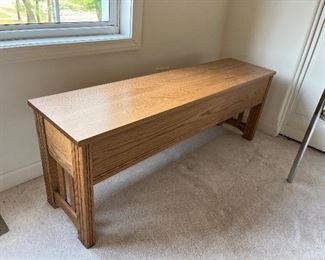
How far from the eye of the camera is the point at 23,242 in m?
1.24

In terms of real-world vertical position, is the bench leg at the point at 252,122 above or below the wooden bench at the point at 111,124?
below

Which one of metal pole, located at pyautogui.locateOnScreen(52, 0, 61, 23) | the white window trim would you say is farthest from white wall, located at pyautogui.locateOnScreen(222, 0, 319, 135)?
metal pole, located at pyautogui.locateOnScreen(52, 0, 61, 23)

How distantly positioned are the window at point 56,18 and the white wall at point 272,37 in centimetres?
102

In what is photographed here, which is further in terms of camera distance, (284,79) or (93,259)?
(284,79)

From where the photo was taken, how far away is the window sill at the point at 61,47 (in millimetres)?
1255

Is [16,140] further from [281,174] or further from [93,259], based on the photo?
[281,174]

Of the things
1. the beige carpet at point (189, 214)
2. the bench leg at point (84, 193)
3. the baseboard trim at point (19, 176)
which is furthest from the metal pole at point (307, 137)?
the baseboard trim at point (19, 176)

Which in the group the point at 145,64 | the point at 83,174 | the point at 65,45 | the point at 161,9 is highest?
the point at 161,9

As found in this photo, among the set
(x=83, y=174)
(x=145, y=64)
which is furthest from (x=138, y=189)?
(x=145, y=64)

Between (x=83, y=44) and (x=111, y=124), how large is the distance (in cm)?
64

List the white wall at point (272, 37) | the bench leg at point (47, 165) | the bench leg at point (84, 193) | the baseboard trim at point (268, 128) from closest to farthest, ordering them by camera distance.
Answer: the bench leg at point (84, 193)
the bench leg at point (47, 165)
the white wall at point (272, 37)
the baseboard trim at point (268, 128)

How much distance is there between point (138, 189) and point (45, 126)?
2.11 feet

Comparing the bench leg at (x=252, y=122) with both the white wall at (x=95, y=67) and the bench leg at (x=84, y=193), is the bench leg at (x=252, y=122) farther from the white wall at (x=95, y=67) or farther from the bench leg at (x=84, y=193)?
the bench leg at (x=84, y=193)

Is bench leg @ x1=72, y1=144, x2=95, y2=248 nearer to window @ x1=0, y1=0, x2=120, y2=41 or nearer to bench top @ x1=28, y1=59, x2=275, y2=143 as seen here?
bench top @ x1=28, y1=59, x2=275, y2=143
